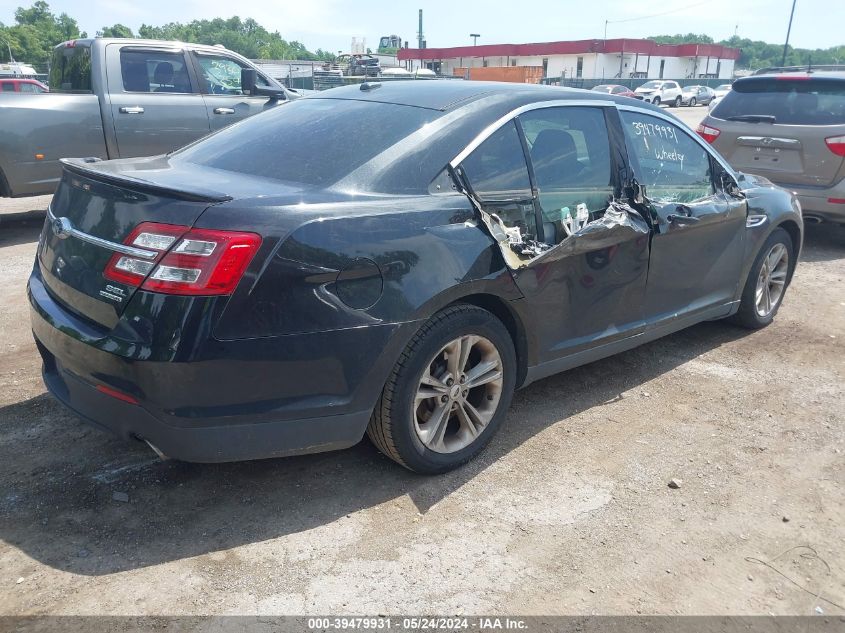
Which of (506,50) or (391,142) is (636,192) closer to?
(391,142)

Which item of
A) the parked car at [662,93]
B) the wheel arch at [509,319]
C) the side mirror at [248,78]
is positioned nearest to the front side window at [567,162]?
the wheel arch at [509,319]

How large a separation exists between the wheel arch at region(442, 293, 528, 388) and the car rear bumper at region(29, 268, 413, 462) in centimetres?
51

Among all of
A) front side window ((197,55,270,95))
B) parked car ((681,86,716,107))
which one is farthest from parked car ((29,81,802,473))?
parked car ((681,86,716,107))

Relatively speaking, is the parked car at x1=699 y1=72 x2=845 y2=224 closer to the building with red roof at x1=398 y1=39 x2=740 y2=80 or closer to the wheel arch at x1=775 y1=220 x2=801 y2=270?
the wheel arch at x1=775 y1=220 x2=801 y2=270

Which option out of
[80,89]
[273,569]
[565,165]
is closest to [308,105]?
[565,165]

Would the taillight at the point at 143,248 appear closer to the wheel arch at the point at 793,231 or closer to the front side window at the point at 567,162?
the front side window at the point at 567,162

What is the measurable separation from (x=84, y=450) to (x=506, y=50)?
7014cm

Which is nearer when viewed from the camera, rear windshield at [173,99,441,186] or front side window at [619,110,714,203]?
rear windshield at [173,99,441,186]

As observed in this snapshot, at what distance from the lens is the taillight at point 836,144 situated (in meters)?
7.25

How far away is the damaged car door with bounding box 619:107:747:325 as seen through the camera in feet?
13.4

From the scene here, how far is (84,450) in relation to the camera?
11.1 ft

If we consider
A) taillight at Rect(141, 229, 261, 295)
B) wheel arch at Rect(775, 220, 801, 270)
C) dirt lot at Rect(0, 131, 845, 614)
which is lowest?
dirt lot at Rect(0, 131, 845, 614)

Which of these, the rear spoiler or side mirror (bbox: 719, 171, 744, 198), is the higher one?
the rear spoiler

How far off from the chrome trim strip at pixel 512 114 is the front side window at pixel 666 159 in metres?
0.22
